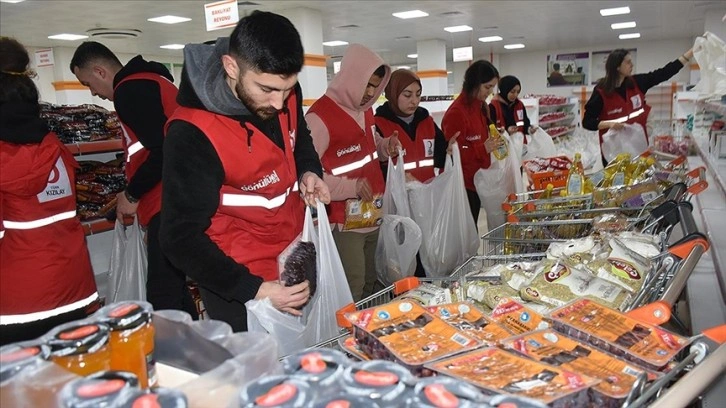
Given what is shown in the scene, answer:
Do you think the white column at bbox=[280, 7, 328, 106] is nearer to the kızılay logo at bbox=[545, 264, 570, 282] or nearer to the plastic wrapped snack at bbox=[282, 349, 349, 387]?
the kızılay logo at bbox=[545, 264, 570, 282]

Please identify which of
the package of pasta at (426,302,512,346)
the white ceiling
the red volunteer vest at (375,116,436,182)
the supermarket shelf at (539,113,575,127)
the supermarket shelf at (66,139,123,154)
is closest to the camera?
the package of pasta at (426,302,512,346)

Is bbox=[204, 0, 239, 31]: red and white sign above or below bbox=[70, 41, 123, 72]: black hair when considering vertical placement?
above

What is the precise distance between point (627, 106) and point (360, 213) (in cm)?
315

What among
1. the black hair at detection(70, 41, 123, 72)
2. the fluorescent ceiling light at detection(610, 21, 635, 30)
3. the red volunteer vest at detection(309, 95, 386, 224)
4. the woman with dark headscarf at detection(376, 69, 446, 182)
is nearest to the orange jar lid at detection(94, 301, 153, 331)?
the red volunteer vest at detection(309, 95, 386, 224)

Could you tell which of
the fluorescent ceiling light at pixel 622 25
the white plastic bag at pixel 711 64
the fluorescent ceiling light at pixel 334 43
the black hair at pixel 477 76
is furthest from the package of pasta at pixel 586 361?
the fluorescent ceiling light at pixel 622 25

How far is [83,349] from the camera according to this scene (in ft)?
2.78

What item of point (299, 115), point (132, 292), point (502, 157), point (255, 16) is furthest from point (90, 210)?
point (502, 157)

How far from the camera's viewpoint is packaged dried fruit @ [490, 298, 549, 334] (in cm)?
132

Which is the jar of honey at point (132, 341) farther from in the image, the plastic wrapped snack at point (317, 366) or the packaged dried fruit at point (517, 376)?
the packaged dried fruit at point (517, 376)

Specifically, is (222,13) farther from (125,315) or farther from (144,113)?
(125,315)

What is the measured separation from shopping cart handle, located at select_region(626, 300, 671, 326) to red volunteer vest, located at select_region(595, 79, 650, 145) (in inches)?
160

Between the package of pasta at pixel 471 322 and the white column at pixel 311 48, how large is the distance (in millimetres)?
10634

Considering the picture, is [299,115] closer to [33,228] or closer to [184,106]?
[184,106]

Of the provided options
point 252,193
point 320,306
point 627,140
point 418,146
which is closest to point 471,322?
point 320,306
